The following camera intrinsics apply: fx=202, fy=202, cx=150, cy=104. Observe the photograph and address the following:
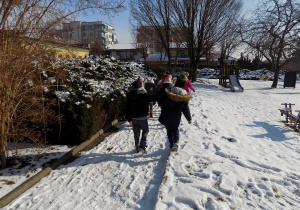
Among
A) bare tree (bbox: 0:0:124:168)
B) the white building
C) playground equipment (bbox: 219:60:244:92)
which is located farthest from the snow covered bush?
the white building

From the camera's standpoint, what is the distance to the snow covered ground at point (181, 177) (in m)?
2.90

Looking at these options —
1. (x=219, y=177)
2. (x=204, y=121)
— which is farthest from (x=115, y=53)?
(x=219, y=177)

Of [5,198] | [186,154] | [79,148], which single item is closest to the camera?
[5,198]

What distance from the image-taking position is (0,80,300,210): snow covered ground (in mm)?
2896

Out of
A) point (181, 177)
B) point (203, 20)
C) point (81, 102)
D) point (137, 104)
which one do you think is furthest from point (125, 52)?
point (181, 177)

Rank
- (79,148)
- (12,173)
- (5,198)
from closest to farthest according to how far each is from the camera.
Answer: (5,198), (12,173), (79,148)

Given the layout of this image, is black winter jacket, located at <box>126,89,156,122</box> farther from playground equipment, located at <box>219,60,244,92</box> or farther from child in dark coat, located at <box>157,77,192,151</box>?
playground equipment, located at <box>219,60,244,92</box>

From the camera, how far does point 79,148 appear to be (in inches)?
196

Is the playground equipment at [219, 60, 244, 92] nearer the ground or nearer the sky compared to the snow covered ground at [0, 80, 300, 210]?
nearer the sky

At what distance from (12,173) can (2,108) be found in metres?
1.30

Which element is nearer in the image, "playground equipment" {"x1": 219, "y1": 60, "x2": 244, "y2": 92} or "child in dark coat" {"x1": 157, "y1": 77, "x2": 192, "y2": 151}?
"child in dark coat" {"x1": 157, "y1": 77, "x2": 192, "y2": 151}

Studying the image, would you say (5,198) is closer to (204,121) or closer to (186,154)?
(186,154)

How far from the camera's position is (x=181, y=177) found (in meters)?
3.43

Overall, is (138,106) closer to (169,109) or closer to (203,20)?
(169,109)
